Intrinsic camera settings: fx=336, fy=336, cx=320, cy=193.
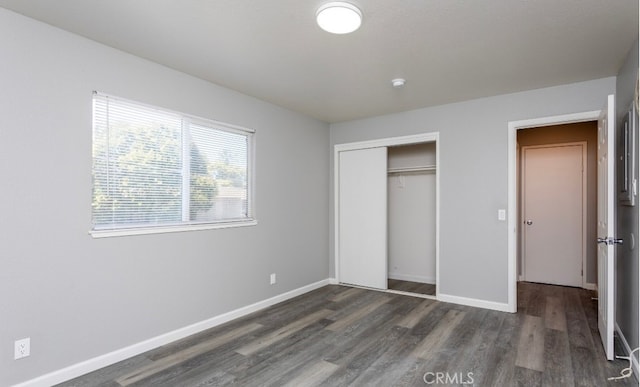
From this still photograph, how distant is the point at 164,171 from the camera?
3043mm

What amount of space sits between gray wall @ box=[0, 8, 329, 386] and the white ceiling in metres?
0.20

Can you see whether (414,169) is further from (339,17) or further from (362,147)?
(339,17)

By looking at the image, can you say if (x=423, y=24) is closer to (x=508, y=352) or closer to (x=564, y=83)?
(x=564, y=83)

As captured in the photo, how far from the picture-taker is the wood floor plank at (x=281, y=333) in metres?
2.89

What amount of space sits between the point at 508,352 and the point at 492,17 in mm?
2593

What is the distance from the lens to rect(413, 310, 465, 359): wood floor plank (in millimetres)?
2830

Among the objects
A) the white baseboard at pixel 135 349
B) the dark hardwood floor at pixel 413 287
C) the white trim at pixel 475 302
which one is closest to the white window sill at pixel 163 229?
the white baseboard at pixel 135 349

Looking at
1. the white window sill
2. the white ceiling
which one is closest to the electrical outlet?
the white window sill

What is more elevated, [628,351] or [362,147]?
[362,147]

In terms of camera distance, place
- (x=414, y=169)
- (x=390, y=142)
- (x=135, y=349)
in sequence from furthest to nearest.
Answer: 1. (x=414, y=169)
2. (x=390, y=142)
3. (x=135, y=349)

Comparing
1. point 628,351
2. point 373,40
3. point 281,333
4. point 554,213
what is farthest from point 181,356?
point 554,213

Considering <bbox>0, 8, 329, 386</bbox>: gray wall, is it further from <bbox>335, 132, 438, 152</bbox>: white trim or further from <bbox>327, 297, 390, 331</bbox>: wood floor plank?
<bbox>335, 132, 438, 152</bbox>: white trim

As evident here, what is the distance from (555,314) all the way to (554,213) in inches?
75.0

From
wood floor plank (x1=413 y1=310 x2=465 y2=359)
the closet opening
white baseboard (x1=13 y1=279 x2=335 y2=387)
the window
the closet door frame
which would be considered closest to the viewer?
white baseboard (x1=13 y1=279 x2=335 y2=387)
